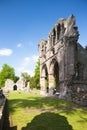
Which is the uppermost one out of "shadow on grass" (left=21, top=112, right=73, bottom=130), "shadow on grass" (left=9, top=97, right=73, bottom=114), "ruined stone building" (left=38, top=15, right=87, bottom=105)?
"ruined stone building" (left=38, top=15, right=87, bottom=105)

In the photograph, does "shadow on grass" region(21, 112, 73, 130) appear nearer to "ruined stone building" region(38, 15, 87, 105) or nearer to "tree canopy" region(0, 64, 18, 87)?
"ruined stone building" region(38, 15, 87, 105)

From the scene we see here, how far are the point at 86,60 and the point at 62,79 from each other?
4900 mm

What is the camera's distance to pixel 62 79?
24.8 meters

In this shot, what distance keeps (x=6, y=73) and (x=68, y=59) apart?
6010 centimetres

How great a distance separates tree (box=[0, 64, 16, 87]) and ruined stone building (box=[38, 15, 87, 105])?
5185 centimetres

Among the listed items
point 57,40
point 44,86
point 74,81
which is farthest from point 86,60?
point 44,86

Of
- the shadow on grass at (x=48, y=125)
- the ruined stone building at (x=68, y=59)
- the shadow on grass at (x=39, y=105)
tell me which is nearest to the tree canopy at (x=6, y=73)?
→ the ruined stone building at (x=68, y=59)

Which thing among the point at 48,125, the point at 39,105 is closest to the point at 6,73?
the point at 39,105

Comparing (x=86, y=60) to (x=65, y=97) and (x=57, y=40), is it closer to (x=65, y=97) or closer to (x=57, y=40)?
(x=57, y=40)

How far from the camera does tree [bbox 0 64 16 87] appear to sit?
81.6 meters

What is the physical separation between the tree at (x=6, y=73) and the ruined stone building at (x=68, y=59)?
5185 centimetres

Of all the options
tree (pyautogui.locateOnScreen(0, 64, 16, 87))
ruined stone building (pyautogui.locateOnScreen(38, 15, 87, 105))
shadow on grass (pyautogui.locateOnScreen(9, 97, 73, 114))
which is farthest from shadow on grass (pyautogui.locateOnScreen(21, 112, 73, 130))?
tree (pyautogui.locateOnScreen(0, 64, 16, 87))

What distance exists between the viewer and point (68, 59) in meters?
23.7

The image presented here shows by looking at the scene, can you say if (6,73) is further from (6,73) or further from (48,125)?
(48,125)
